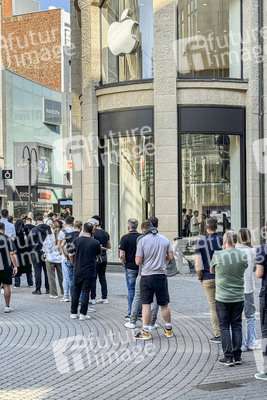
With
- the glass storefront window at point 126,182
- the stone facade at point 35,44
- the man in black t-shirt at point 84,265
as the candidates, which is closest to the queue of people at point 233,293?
the man in black t-shirt at point 84,265

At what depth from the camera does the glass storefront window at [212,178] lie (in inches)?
816

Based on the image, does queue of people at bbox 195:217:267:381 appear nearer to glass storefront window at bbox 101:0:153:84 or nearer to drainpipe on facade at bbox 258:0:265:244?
drainpipe on facade at bbox 258:0:265:244

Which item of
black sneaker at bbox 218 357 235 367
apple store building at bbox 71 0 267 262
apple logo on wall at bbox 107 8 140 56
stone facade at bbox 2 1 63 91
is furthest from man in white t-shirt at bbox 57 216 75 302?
stone facade at bbox 2 1 63 91

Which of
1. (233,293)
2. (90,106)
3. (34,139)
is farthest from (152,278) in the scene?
(34,139)

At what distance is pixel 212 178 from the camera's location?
2108 centimetres

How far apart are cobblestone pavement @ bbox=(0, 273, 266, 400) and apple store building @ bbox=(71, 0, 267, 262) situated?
8.30 metres

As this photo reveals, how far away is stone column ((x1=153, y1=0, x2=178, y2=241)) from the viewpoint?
20.4 metres

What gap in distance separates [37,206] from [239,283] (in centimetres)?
5040

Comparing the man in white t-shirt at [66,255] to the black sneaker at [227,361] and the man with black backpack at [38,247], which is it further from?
the black sneaker at [227,361]

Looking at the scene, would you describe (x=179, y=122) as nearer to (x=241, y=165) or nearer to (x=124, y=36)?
(x=241, y=165)

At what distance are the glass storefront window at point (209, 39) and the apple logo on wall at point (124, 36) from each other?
163 centimetres

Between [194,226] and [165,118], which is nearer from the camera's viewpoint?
[194,226]

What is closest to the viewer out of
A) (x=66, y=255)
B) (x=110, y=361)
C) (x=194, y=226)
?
(x=110, y=361)

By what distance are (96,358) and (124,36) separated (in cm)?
1496
